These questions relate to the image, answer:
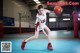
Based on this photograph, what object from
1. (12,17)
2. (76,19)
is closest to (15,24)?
(12,17)

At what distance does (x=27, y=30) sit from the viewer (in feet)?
11.5

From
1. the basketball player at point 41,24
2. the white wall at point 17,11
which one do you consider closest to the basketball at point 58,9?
the basketball player at point 41,24

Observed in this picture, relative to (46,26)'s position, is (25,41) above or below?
below

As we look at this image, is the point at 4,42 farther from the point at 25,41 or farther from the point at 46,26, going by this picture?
the point at 46,26

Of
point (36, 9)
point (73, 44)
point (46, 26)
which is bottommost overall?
point (73, 44)

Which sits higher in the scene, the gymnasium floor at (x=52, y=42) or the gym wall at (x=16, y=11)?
the gym wall at (x=16, y=11)

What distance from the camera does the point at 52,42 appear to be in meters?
3.43

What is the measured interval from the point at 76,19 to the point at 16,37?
35.2 inches

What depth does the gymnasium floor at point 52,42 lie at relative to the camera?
341 centimetres

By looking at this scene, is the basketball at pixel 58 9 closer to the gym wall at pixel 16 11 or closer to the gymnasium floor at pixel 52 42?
the gymnasium floor at pixel 52 42

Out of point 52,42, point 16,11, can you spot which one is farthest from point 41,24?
point 16,11

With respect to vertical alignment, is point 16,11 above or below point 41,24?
above

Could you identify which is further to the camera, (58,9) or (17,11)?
(17,11)

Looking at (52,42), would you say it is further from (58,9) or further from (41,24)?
(58,9)
